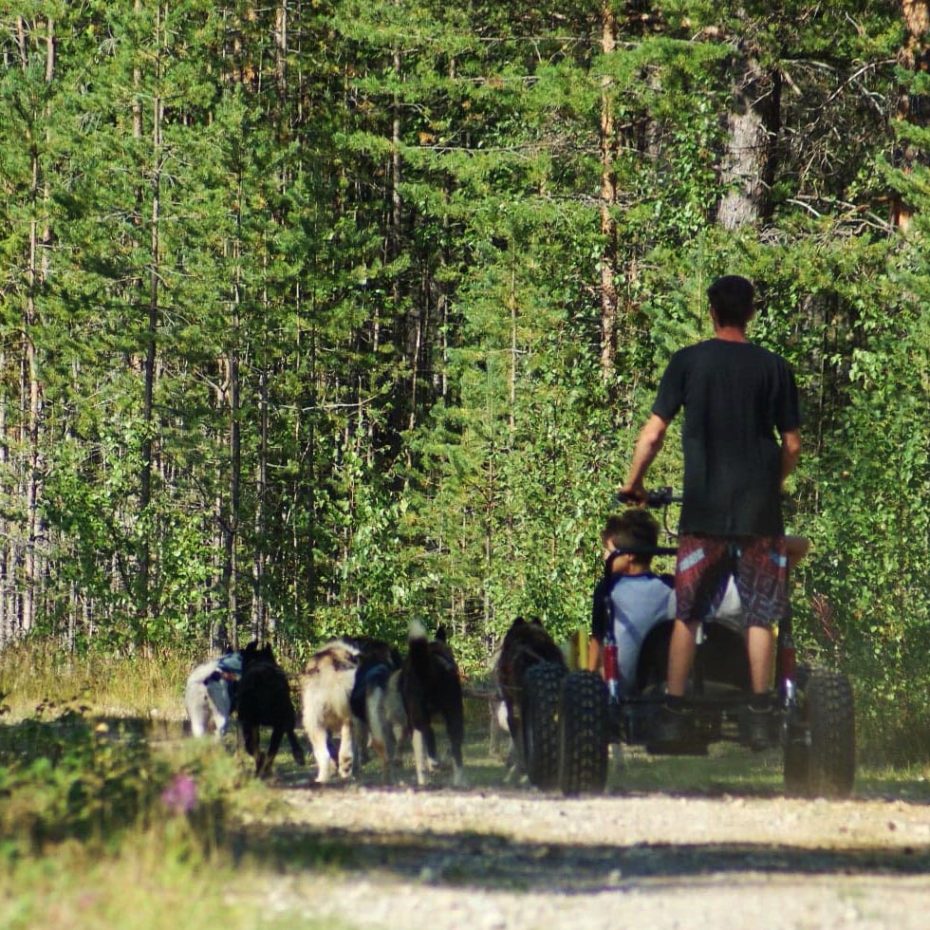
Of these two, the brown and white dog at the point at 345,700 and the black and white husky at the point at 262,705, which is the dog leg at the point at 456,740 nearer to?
the brown and white dog at the point at 345,700

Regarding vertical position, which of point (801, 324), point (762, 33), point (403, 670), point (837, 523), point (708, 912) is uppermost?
point (762, 33)

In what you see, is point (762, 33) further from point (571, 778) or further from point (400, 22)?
point (571, 778)

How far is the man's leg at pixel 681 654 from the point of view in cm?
1001

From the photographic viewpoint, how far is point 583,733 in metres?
10.1

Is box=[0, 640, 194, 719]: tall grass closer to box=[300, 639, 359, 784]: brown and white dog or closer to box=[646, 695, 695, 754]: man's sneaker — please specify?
box=[300, 639, 359, 784]: brown and white dog

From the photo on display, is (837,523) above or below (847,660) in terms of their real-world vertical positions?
above

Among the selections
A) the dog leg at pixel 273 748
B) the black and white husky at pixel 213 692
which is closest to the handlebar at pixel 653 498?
the dog leg at pixel 273 748

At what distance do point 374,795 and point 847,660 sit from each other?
8519mm

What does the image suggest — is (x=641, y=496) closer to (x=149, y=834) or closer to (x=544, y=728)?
(x=544, y=728)

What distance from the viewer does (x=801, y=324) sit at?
33031mm

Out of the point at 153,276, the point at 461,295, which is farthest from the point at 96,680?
the point at 461,295

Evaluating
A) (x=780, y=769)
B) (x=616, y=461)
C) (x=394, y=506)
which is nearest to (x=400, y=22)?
(x=394, y=506)

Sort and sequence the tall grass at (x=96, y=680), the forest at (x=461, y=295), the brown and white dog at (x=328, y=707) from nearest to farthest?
the brown and white dog at (x=328, y=707) < the tall grass at (x=96, y=680) < the forest at (x=461, y=295)

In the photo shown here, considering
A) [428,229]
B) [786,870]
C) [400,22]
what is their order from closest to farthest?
[786,870]
[400,22]
[428,229]
